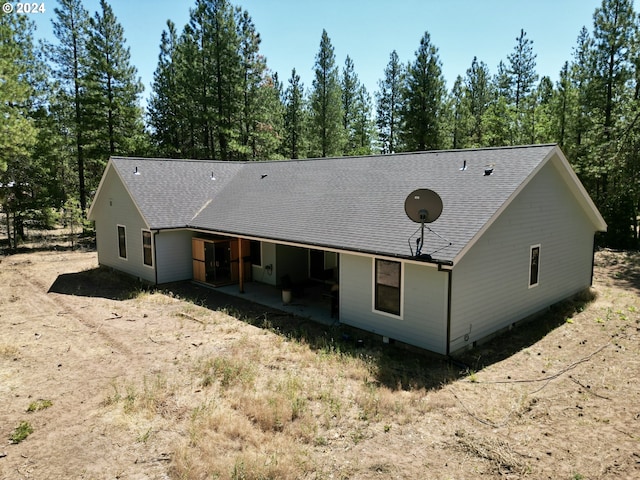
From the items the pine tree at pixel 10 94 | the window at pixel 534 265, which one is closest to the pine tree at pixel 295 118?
the pine tree at pixel 10 94

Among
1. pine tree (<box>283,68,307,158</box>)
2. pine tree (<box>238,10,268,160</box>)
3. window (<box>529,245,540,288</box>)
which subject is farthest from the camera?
pine tree (<box>283,68,307,158</box>)

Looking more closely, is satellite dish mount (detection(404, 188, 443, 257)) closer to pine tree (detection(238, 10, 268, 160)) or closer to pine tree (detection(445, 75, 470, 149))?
pine tree (detection(238, 10, 268, 160))

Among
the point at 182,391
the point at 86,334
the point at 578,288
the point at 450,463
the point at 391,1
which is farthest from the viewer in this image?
the point at 578,288

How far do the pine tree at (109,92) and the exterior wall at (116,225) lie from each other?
10416 millimetres

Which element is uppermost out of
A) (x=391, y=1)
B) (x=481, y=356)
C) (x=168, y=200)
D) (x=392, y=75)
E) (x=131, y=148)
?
(x=392, y=75)

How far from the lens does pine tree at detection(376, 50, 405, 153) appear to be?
123 ft

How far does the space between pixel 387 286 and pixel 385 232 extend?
142 cm

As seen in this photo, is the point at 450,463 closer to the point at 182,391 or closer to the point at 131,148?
the point at 182,391

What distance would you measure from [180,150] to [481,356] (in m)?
32.5

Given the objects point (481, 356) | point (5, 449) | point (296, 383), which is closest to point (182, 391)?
point (296, 383)

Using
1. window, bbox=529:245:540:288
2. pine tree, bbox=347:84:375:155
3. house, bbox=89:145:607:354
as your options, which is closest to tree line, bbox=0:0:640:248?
pine tree, bbox=347:84:375:155

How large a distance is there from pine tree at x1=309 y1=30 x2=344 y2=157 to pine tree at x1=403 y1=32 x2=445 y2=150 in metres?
5.99

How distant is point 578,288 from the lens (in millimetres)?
14805

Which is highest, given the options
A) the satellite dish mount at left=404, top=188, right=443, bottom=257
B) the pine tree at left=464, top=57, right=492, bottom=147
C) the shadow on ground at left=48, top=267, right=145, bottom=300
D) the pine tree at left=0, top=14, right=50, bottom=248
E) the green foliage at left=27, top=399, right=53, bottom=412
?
the pine tree at left=464, top=57, right=492, bottom=147
